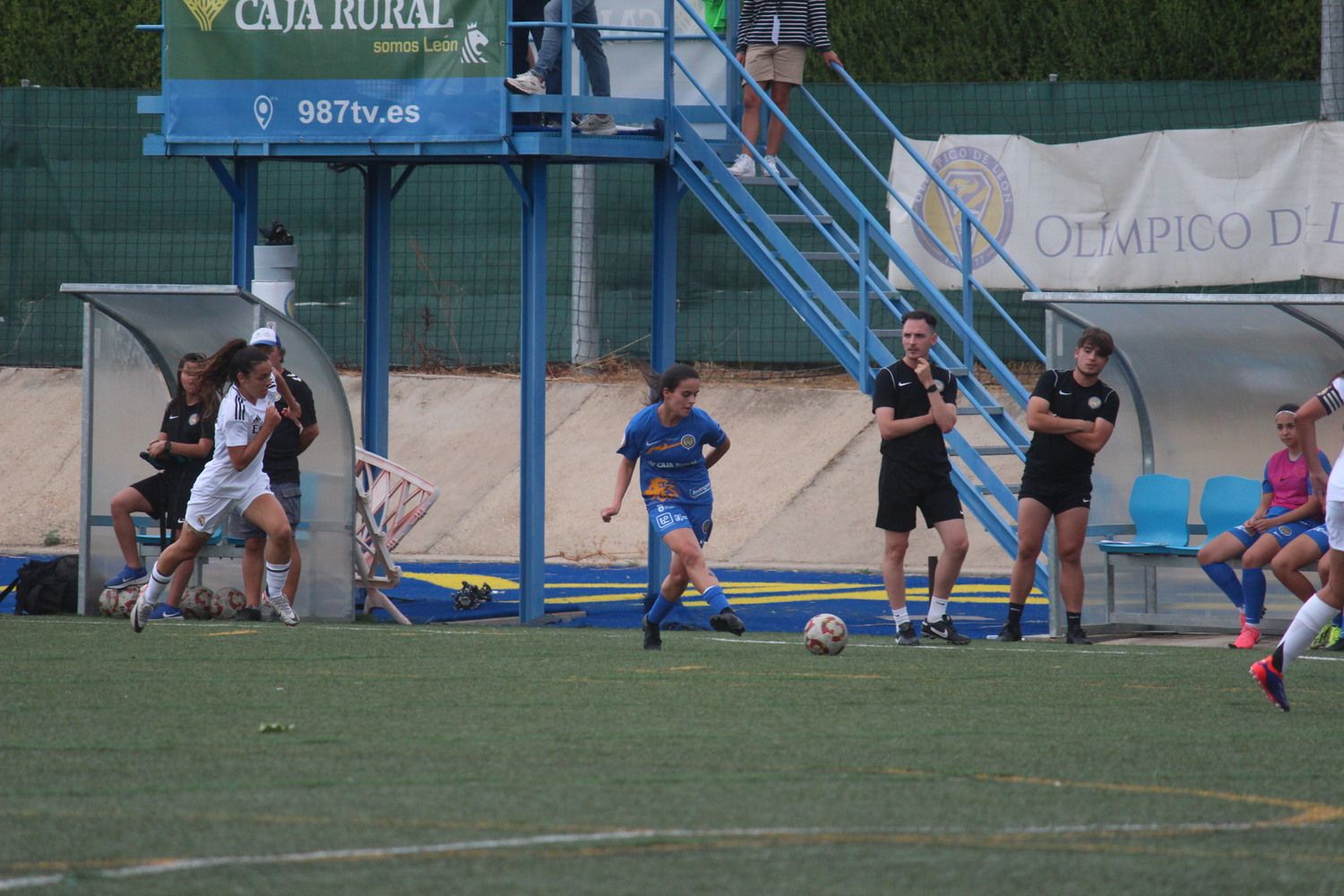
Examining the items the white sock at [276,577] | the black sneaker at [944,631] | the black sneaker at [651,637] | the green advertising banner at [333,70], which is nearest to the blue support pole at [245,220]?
the green advertising banner at [333,70]

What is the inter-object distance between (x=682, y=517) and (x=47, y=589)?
5.31 meters

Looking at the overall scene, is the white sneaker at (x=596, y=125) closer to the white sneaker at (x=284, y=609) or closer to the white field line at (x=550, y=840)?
the white sneaker at (x=284, y=609)

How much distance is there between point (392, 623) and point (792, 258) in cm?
392

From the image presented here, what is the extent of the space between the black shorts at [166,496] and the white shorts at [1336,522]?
27.5 feet

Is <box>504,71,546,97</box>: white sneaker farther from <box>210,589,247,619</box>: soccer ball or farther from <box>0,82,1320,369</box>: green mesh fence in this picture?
<box>0,82,1320,369</box>: green mesh fence

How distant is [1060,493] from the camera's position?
13094 millimetres

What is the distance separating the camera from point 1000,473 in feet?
65.8

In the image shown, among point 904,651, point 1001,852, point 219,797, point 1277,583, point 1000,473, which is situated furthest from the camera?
point 1000,473

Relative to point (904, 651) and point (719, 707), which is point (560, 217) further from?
point (719, 707)

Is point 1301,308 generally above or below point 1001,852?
above

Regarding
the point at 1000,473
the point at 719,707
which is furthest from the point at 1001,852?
the point at 1000,473

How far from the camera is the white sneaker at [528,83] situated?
14773 millimetres

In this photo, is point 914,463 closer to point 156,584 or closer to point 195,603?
point 156,584

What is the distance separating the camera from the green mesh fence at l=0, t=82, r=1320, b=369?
22172 mm
